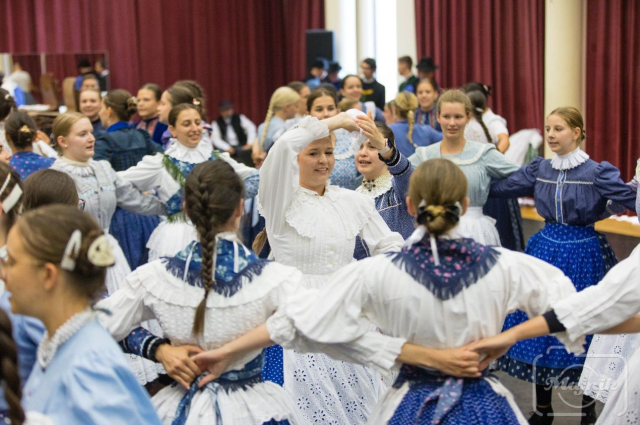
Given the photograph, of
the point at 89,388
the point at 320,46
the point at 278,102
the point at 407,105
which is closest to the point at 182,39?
the point at 320,46

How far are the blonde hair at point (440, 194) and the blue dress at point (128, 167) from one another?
3.13 metres

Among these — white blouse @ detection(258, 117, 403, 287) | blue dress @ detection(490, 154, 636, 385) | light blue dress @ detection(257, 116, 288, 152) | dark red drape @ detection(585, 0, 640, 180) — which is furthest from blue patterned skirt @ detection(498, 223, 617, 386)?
dark red drape @ detection(585, 0, 640, 180)

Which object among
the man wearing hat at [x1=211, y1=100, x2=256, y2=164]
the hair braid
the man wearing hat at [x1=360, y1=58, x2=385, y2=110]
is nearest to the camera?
the hair braid

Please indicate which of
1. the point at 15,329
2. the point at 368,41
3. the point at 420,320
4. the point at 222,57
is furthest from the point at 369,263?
the point at 222,57

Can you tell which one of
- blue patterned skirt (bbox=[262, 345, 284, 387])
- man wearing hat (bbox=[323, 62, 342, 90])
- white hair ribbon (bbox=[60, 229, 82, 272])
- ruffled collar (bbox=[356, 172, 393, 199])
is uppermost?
man wearing hat (bbox=[323, 62, 342, 90])

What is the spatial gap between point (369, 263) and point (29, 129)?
299 cm

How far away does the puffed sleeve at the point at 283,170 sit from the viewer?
9.16 ft

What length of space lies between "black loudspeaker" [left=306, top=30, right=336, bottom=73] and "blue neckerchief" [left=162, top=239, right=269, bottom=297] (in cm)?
900

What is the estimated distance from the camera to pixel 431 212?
2.02 meters

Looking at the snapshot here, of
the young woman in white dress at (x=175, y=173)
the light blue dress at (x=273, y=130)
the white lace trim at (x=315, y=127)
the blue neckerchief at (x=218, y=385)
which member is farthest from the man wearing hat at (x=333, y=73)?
the blue neckerchief at (x=218, y=385)

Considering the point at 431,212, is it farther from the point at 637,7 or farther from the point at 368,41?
the point at 368,41

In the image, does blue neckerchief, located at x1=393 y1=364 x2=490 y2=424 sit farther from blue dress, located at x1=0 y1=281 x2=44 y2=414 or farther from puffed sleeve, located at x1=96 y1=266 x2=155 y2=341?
blue dress, located at x1=0 y1=281 x2=44 y2=414

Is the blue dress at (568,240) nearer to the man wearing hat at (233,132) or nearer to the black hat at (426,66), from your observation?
the black hat at (426,66)

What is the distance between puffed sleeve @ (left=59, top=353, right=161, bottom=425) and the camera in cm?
163
